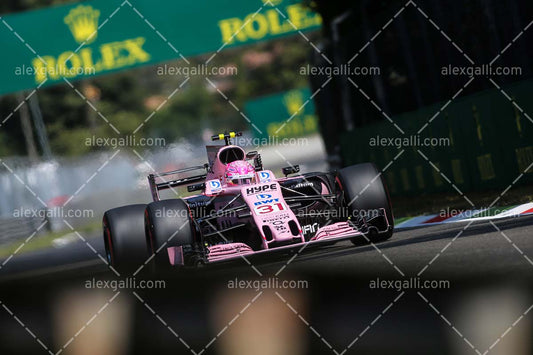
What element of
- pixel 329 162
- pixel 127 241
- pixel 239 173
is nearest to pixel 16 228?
pixel 329 162

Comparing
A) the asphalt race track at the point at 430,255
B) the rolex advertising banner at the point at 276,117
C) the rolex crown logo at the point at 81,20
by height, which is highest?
the rolex crown logo at the point at 81,20

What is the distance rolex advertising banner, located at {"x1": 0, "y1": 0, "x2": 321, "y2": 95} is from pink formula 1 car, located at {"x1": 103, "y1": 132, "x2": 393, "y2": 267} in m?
11.6

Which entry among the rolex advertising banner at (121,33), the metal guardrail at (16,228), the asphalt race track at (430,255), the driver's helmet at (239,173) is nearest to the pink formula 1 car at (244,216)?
the driver's helmet at (239,173)

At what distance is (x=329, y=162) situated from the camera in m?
21.8

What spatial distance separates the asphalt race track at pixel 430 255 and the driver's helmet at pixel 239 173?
840mm

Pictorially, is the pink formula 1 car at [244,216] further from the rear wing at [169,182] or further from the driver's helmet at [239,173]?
the rear wing at [169,182]

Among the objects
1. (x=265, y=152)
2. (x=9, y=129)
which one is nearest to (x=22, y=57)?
(x=9, y=129)

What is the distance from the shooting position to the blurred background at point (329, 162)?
6.29 meters

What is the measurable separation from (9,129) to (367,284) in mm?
44533

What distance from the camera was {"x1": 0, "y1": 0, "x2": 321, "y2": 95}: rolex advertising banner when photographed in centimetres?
2256

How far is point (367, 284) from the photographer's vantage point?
7.69 m

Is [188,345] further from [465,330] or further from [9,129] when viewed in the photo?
[9,129]

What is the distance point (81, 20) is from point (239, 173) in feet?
40.5

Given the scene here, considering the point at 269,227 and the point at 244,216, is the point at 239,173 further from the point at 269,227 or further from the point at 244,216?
the point at 269,227
